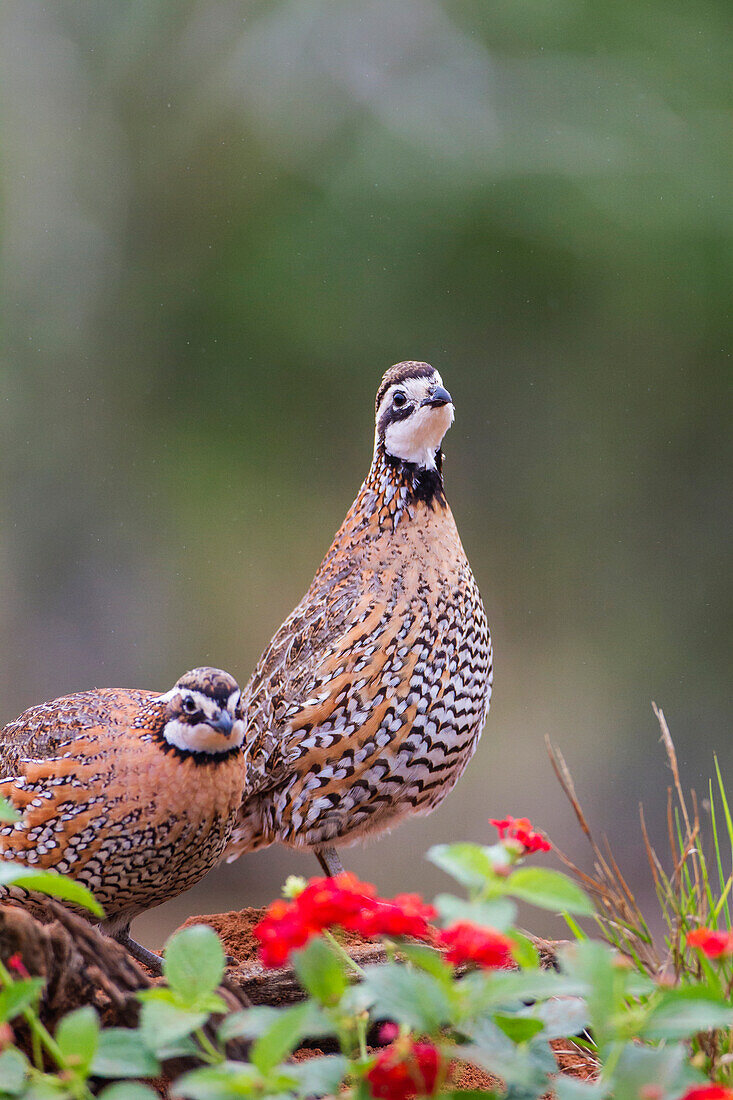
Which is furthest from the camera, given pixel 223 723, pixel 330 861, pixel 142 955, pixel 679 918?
pixel 330 861

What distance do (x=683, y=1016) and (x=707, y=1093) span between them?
84mm

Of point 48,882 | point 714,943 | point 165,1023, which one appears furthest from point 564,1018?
point 48,882

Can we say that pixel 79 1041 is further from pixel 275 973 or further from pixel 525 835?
pixel 275 973

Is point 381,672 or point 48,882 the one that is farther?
point 381,672

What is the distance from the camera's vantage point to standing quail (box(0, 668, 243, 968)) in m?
2.39

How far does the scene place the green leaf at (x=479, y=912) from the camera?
51.6 inches

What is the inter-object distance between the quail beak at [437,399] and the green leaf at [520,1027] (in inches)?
63.4

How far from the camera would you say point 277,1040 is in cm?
129

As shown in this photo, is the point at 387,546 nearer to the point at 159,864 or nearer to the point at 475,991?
the point at 159,864

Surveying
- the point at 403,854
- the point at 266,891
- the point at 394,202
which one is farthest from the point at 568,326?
the point at 266,891

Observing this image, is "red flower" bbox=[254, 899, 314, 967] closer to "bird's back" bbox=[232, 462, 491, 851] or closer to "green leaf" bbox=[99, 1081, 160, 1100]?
"green leaf" bbox=[99, 1081, 160, 1100]

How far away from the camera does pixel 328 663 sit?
9.53 feet

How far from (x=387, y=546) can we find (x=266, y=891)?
451cm

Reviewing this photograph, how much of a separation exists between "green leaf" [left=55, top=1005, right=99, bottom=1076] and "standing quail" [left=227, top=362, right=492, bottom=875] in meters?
1.45
